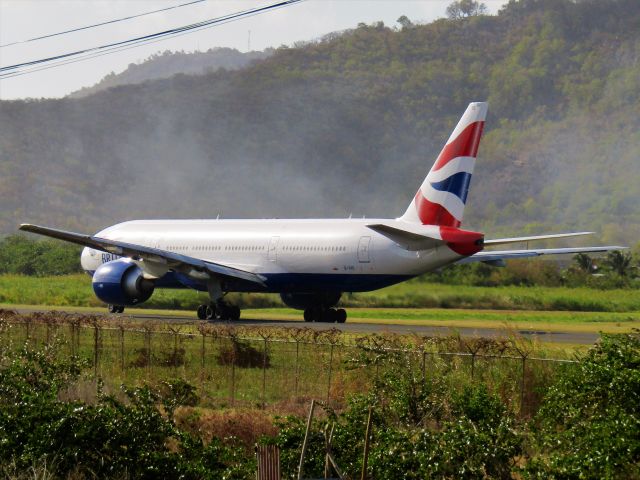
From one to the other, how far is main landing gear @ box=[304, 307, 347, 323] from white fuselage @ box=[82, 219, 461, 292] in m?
1.12

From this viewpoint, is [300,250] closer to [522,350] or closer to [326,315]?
[326,315]

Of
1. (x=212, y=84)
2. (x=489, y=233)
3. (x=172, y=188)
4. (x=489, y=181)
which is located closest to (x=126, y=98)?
(x=212, y=84)

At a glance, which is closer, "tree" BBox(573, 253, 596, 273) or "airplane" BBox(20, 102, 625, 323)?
"airplane" BBox(20, 102, 625, 323)

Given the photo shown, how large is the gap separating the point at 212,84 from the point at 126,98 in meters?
14.3

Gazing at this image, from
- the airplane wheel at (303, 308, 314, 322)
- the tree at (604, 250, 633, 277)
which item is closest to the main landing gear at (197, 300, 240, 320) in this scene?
the airplane wheel at (303, 308, 314, 322)

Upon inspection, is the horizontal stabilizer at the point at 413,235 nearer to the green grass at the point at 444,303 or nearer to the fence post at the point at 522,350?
the green grass at the point at 444,303

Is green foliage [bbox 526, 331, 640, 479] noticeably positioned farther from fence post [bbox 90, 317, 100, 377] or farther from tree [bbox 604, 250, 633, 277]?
tree [bbox 604, 250, 633, 277]

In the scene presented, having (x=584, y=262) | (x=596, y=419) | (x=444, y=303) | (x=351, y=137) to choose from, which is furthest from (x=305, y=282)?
(x=351, y=137)

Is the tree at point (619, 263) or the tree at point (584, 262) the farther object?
the tree at point (584, 262)

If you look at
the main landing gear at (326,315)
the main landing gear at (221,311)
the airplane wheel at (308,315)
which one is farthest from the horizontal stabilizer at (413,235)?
the main landing gear at (221,311)

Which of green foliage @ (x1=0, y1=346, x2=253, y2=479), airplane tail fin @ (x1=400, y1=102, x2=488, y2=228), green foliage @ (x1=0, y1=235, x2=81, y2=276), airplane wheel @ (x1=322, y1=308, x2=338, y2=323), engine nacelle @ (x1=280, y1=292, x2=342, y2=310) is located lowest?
green foliage @ (x1=0, y1=346, x2=253, y2=479)

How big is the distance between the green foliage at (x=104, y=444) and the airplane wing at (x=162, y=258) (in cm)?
2294

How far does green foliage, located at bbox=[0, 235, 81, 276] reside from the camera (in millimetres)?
73500

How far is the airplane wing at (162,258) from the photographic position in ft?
139
